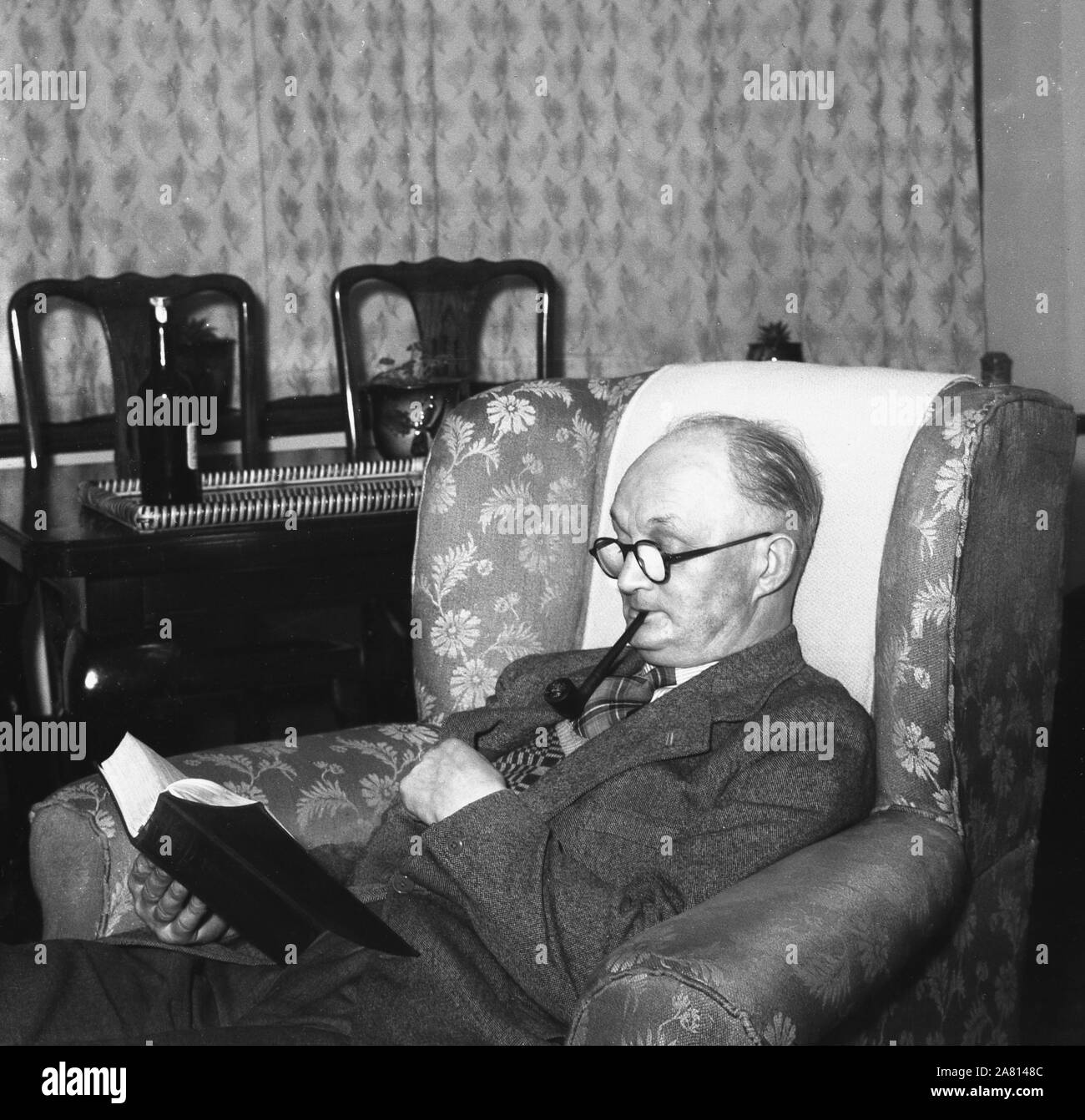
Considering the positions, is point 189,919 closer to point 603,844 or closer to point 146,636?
point 603,844

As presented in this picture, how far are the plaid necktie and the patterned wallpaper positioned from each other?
1988 mm

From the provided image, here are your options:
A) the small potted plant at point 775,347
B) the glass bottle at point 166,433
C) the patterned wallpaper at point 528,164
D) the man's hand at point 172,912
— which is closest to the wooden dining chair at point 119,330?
the patterned wallpaper at point 528,164

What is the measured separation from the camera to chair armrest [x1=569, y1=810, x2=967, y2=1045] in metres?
1.13

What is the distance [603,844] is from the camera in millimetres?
1427

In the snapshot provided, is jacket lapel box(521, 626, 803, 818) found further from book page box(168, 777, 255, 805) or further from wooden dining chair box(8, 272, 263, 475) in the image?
wooden dining chair box(8, 272, 263, 475)

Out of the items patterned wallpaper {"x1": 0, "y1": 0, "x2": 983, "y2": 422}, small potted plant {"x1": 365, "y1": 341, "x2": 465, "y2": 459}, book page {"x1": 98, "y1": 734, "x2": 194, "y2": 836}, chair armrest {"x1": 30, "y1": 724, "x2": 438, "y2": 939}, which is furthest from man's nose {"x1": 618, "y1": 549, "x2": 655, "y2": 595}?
patterned wallpaper {"x1": 0, "y1": 0, "x2": 983, "y2": 422}

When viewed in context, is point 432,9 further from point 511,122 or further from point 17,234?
point 17,234

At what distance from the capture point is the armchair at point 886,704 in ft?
4.31

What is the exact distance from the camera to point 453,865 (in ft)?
4.52

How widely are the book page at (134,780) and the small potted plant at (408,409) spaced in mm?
1404

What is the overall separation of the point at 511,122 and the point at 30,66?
108cm

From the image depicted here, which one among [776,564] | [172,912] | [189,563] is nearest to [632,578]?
[776,564]

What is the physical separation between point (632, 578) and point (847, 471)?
28cm
